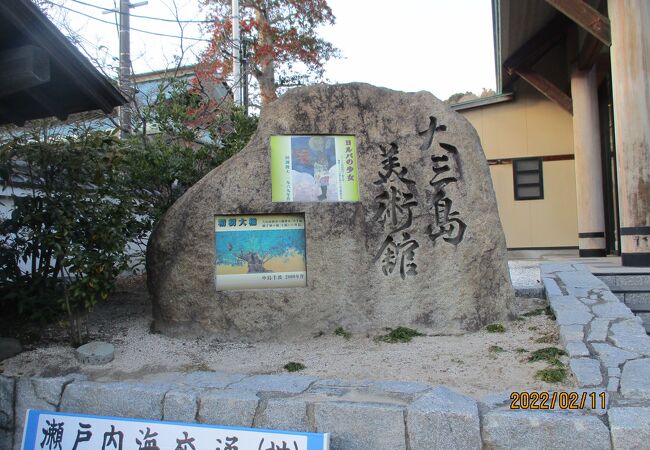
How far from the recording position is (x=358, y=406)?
3137 mm

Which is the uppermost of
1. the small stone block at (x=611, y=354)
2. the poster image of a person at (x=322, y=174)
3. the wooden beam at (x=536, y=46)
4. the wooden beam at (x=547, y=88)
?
the wooden beam at (x=536, y=46)

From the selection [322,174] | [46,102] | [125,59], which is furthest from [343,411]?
[125,59]

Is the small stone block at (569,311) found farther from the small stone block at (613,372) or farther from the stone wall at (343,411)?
the stone wall at (343,411)

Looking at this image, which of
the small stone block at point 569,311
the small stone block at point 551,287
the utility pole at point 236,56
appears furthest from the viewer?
the utility pole at point 236,56

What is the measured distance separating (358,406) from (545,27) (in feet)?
36.4

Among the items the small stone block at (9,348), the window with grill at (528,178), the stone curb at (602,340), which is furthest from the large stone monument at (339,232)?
the window with grill at (528,178)

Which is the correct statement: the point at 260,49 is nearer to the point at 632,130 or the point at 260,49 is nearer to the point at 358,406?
the point at 632,130

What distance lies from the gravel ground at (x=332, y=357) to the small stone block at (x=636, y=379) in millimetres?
348

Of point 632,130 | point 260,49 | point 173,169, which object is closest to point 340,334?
point 173,169

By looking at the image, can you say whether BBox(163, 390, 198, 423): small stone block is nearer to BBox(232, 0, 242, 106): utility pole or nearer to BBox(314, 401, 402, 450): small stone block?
BBox(314, 401, 402, 450): small stone block

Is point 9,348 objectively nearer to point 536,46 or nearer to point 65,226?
point 65,226

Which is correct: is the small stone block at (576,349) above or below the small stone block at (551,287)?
below
